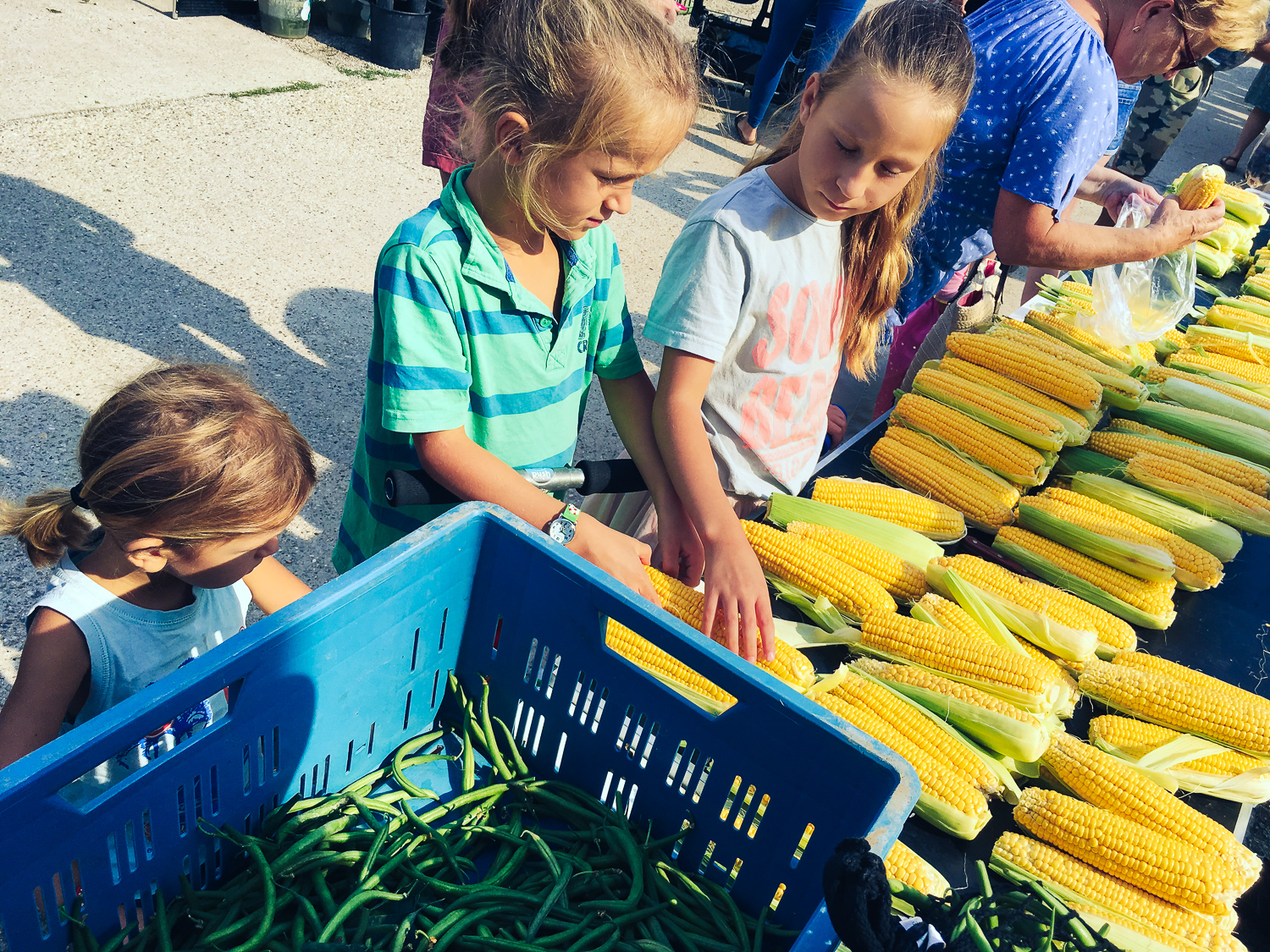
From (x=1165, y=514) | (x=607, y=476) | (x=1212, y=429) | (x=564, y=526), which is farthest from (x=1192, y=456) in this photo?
(x=564, y=526)

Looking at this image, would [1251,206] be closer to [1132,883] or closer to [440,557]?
[1132,883]

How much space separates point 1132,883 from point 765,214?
1.58 m

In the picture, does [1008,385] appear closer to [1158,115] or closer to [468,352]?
[468,352]

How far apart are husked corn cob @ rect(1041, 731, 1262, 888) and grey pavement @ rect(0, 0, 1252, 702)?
1818 millimetres

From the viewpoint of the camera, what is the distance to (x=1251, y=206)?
190 inches

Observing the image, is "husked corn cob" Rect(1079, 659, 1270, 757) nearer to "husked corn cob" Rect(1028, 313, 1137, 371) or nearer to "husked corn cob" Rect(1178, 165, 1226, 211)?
"husked corn cob" Rect(1028, 313, 1137, 371)

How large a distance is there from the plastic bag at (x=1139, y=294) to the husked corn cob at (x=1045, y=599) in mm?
1576

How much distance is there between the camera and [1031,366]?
287cm

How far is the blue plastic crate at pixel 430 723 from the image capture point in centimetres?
105

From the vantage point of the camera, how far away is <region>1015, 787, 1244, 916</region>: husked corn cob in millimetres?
1597

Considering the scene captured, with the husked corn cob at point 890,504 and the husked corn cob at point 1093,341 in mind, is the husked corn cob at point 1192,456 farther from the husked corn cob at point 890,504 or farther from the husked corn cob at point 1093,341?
the husked corn cob at point 890,504

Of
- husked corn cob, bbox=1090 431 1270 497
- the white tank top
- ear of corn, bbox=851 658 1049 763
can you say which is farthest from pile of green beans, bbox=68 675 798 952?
husked corn cob, bbox=1090 431 1270 497

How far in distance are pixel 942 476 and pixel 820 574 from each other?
740mm

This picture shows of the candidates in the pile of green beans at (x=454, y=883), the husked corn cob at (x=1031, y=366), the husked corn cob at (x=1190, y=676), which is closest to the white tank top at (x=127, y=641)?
the pile of green beans at (x=454, y=883)
